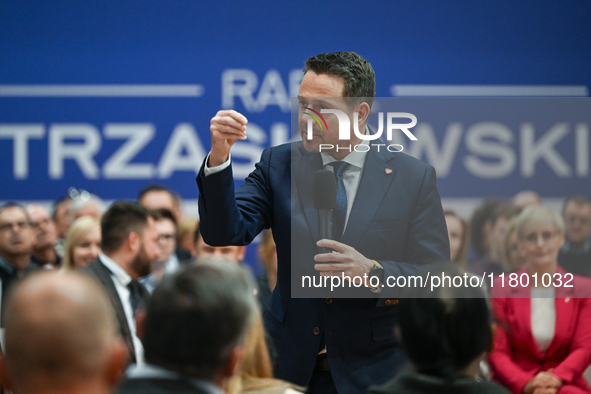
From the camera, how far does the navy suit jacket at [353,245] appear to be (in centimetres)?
209

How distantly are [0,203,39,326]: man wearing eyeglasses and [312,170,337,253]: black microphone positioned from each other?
3293 mm

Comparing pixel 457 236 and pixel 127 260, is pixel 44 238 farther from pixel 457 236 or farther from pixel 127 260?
pixel 457 236

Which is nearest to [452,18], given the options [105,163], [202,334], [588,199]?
[105,163]

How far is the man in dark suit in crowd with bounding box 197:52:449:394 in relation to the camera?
2.08m

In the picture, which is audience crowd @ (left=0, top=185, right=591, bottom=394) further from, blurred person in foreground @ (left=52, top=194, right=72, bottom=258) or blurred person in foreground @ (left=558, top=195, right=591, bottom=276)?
blurred person in foreground @ (left=52, top=194, right=72, bottom=258)

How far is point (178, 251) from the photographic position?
5016mm

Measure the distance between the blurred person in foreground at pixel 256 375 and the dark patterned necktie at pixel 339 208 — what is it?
1.30ft

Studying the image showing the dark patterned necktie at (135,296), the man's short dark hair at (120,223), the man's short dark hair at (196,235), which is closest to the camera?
the dark patterned necktie at (135,296)

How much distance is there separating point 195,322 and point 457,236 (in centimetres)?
129

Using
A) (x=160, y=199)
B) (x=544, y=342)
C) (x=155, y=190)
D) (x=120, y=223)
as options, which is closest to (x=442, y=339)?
(x=544, y=342)

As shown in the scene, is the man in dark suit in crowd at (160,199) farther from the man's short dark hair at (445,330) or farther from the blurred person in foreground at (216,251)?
the man's short dark hair at (445,330)

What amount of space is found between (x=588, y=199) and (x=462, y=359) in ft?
3.09

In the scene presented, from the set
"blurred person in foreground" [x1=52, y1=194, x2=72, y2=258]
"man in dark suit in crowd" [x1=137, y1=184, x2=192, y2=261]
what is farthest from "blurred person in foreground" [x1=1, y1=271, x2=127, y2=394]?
"blurred person in foreground" [x1=52, y1=194, x2=72, y2=258]

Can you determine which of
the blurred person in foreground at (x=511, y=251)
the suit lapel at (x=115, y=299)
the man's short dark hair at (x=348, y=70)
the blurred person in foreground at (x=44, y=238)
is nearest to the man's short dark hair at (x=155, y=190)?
the blurred person in foreground at (x=44, y=238)
